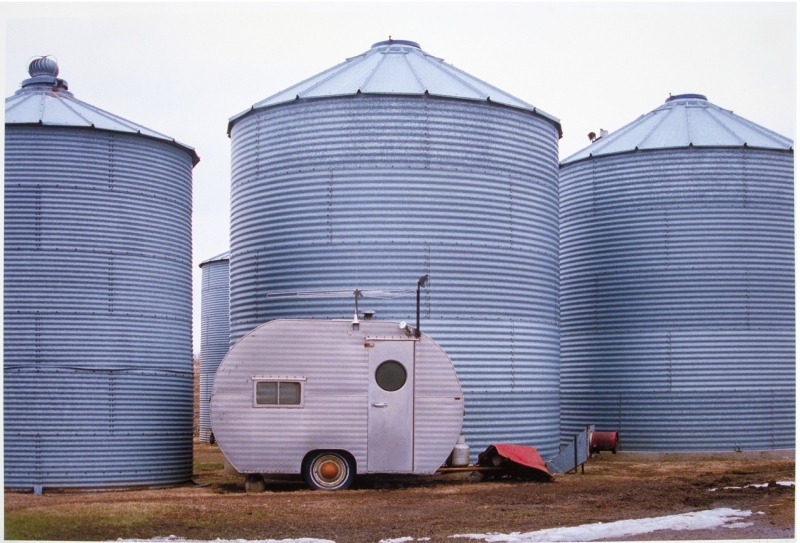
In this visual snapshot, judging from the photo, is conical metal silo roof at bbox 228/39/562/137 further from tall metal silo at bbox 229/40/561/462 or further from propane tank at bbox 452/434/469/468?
propane tank at bbox 452/434/469/468

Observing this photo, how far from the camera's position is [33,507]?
51.2 ft

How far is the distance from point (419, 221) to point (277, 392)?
445 centimetres

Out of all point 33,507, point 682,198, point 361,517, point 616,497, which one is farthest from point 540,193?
point 33,507

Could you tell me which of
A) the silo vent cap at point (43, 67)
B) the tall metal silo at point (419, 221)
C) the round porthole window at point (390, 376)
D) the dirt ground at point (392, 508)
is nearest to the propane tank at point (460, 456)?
the dirt ground at point (392, 508)

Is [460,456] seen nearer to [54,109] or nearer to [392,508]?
[392,508]

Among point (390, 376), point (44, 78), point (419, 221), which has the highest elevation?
point (44, 78)

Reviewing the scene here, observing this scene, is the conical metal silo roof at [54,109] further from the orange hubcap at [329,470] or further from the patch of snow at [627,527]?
the patch of snow at [627,527]

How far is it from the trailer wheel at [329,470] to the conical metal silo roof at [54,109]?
7.46 m

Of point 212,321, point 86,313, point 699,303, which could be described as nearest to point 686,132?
point 699,303

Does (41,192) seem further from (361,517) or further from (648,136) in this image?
(648,136)

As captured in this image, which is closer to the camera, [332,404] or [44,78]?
[332,404]

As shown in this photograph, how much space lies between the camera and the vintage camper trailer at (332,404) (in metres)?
17.2

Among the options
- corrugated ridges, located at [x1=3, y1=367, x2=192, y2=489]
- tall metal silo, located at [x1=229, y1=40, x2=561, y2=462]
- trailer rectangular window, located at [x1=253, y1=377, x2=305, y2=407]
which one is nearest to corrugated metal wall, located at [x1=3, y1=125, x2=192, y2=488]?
corrugated ridges, located at [x1=3, y1=367, x2=192, y2=489]

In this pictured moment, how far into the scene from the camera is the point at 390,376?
1733cm
